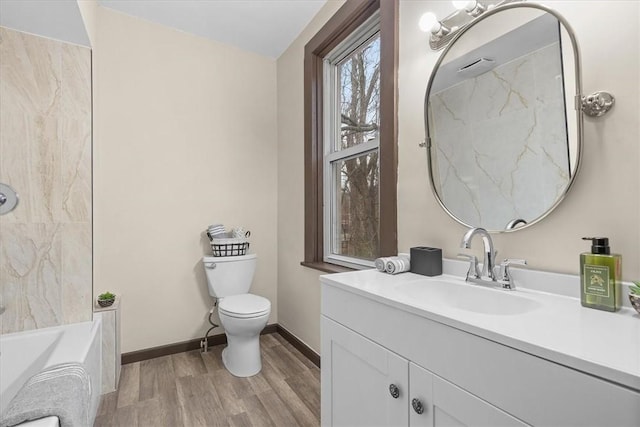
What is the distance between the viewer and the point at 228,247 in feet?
7.54

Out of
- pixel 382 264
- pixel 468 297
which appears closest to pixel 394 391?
pixel 468 297

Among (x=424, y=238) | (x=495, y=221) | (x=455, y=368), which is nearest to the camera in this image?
(x=455, y=368)

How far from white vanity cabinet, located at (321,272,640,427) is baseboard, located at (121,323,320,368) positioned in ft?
3.11

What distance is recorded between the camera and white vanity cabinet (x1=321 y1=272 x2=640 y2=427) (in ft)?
1.79

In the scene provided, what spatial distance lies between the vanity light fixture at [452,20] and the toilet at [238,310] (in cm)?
170

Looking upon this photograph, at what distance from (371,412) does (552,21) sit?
135 centimetres

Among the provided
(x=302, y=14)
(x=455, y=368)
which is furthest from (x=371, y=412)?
(x=302, y=14)

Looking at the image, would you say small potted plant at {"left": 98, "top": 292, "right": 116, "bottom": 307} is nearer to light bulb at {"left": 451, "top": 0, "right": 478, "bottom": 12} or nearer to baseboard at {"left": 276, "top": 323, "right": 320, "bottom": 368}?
baseboard at {"left": 276, "top": 323, "right": 320, "bottom": 368}

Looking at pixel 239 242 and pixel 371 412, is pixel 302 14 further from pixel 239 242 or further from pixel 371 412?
pixel 371 412

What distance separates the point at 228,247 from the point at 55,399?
1419 mm

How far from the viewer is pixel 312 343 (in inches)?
85.7

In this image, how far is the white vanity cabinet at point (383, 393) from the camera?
73cm

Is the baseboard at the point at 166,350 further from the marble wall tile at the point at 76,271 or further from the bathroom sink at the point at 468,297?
the bathroom sink at the point at 468,297

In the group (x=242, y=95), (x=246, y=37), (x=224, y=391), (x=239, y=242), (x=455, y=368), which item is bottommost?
(x=224, y=391)
